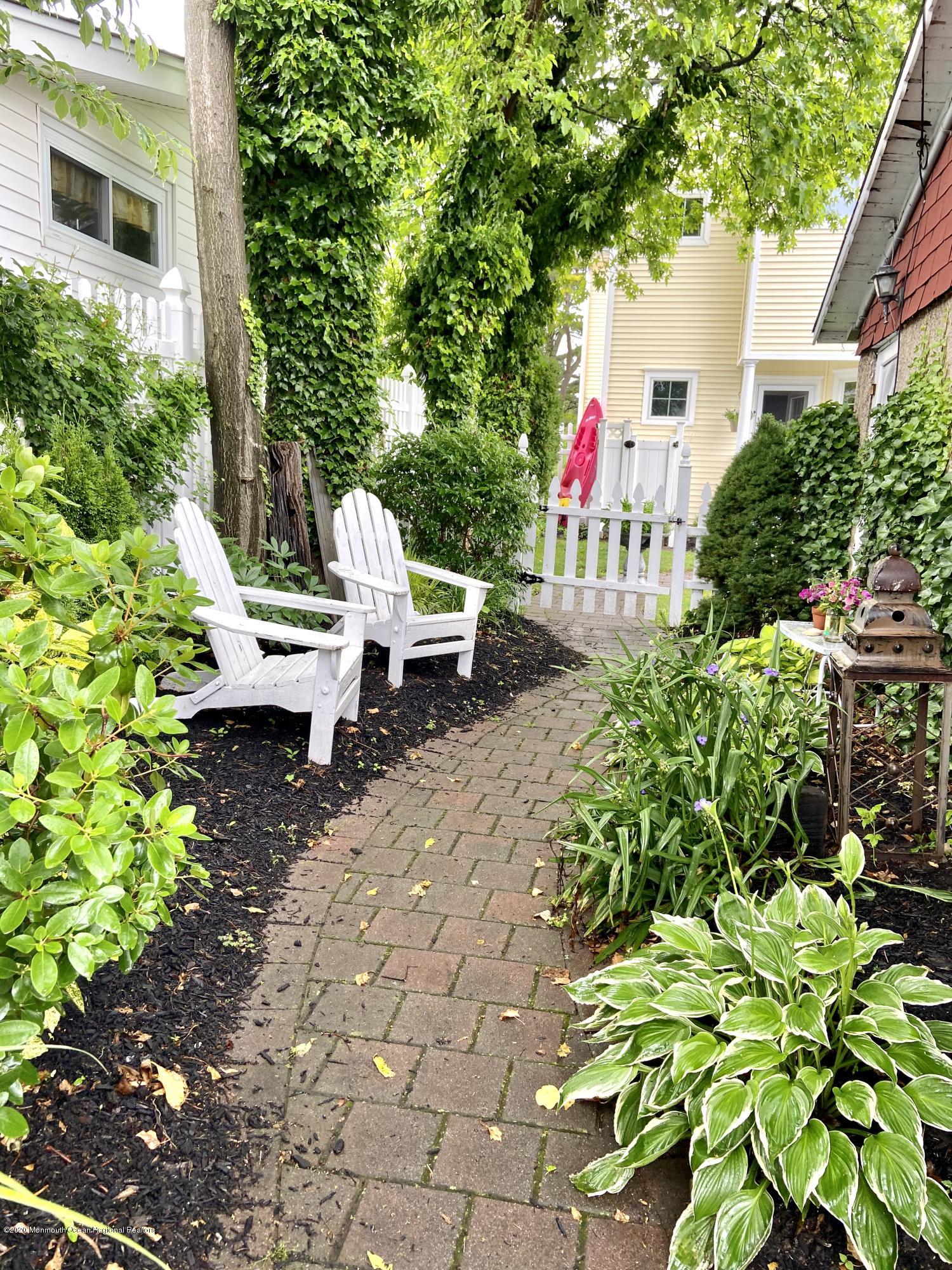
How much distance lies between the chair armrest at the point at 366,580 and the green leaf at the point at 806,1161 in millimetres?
3585

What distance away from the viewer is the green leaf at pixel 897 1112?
1.69m

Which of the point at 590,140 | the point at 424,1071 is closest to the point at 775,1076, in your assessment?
the point at 424,1071

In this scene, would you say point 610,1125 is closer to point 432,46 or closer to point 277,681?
point 277,681

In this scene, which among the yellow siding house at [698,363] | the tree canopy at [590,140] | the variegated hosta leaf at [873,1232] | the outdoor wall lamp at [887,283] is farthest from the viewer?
the yellow siding house at [698,363]

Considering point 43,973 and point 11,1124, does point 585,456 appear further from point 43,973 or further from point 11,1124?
point 11,1124

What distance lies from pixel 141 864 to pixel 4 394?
9.83 ft

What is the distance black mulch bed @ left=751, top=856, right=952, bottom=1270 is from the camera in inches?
66.4

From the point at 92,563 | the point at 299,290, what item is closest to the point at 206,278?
the point at 299,290

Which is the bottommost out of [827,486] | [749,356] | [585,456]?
[827,486]

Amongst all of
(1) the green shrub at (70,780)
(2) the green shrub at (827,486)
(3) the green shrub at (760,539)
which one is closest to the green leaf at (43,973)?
(1) the green shrub at (70,780)

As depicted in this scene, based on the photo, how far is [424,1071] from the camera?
2213mm

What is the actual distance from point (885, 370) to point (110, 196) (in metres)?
6.14

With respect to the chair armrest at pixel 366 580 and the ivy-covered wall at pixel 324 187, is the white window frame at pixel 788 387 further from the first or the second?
the chair armrest at pixel 366 580

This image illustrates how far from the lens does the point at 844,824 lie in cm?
272
